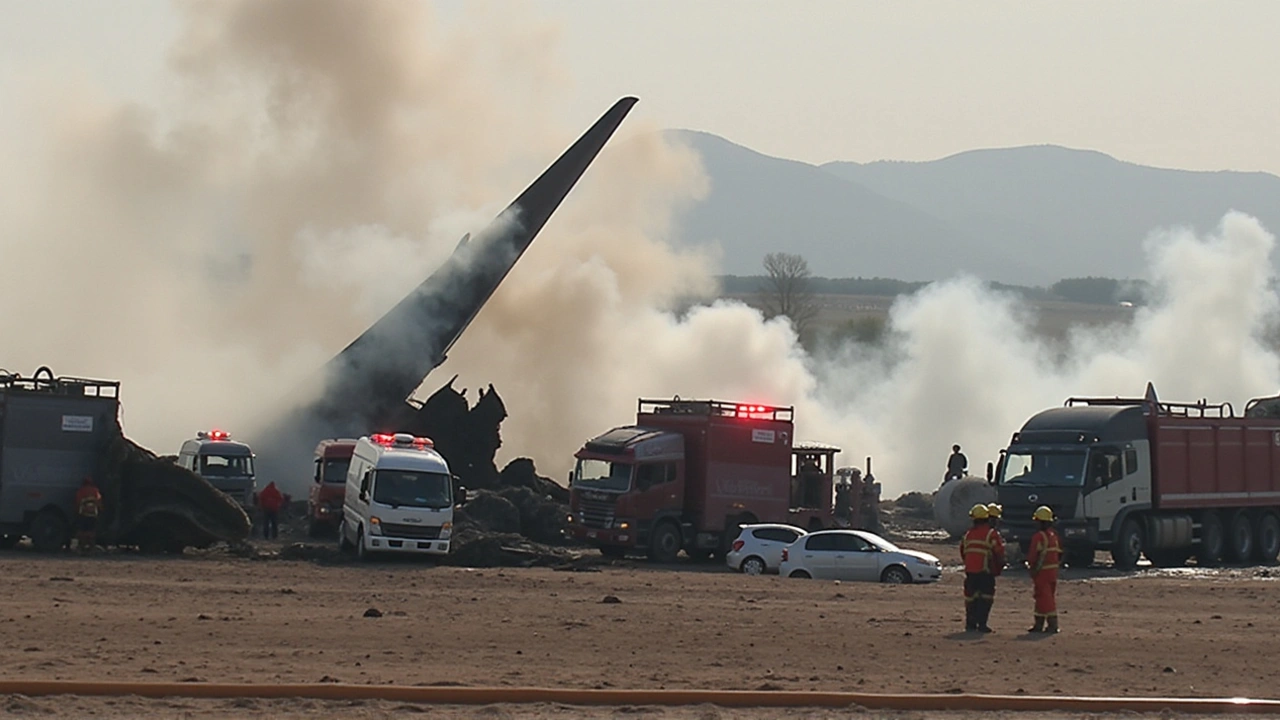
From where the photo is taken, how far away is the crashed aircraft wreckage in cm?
4988

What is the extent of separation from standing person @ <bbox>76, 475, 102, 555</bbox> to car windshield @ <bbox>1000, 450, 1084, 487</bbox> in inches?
756

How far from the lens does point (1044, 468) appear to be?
3841 centimetres

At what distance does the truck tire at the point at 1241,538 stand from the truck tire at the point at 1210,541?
38 centimetres

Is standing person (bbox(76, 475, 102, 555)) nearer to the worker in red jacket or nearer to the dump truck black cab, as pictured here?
the dump truck black cab

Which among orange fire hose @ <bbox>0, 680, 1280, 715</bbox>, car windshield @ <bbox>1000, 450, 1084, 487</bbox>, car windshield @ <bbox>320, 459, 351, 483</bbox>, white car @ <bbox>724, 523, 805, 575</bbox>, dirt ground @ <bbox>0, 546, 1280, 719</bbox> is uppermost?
car windshield @ <bbox>1000, 450, 1084, 487</bbox>

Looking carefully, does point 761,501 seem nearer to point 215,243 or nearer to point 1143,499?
point 1143,499

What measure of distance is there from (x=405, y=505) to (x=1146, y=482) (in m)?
16.6

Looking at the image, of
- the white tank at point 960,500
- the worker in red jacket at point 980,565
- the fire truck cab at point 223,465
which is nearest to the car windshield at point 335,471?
the fire truck cab at point 223,465

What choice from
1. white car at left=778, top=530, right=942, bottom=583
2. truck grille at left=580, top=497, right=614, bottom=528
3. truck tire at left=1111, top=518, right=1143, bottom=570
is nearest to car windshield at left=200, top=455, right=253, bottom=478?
truck grille at left=580, top=497, right=614, bottom=528

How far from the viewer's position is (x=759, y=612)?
2620 cm

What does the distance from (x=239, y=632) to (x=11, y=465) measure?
15.1 metres

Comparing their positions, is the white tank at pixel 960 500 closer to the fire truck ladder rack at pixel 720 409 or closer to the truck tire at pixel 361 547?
the fire truck ladder rack at pixel 720 409

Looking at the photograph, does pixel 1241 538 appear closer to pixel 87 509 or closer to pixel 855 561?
pixel 855 561

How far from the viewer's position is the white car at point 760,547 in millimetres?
36281
